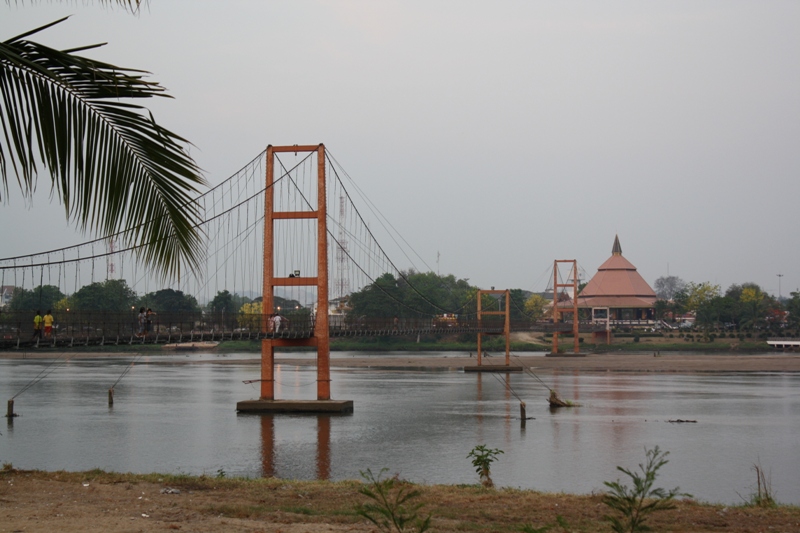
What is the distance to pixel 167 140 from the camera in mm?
3920

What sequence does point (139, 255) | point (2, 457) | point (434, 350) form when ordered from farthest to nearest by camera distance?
point (434, 350) < point (2, 457) < point (139, 255)

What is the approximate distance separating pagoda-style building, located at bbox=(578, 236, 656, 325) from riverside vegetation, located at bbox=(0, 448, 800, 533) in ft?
354

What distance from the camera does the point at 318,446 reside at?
27016mm

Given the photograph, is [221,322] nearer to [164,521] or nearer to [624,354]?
[164,521]

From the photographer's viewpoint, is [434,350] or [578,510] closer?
[578,510]

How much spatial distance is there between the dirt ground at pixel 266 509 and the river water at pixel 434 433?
6.78 m

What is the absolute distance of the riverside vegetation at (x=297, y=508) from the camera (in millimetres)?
8852

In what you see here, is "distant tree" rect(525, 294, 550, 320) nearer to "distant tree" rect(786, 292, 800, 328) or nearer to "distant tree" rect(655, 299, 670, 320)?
"distant tree" rect(655, 299, 670, 320)

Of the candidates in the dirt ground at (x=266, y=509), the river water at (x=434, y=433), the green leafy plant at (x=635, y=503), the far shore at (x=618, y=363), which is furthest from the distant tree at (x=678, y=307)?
the green leafy plant at (x=635, y=503)

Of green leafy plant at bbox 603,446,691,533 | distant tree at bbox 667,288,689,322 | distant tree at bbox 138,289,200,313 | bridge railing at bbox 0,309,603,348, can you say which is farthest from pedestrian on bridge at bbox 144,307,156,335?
distant tree at bbox 667,288,689,322

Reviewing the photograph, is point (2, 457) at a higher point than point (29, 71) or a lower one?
lower

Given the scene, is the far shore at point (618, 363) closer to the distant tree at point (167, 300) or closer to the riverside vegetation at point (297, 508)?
the distant tree at point (167, 300)

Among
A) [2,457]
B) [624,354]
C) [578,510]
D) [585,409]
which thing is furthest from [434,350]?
[578,510]

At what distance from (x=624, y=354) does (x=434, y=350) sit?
25.1 m
